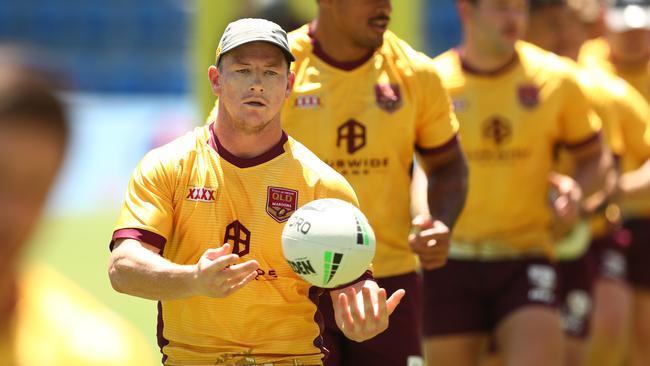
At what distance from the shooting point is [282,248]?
4980mm

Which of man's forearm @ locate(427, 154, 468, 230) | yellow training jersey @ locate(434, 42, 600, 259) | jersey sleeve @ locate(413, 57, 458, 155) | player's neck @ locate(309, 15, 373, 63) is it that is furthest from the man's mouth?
yellow training jersey @ locate(434, 42, 600, 259)

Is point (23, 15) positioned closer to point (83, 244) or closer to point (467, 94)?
point (83, 244)

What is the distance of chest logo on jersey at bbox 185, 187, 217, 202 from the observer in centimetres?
512

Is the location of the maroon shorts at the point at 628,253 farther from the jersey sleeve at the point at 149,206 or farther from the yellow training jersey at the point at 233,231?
the jersey sleeve at the point at 149,206

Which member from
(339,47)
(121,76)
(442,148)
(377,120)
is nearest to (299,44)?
(339,47)

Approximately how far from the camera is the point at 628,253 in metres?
11.0

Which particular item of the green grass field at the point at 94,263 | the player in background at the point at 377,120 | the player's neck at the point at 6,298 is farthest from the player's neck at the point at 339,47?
the player's neck at the point at 6,298

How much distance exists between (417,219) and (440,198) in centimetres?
37

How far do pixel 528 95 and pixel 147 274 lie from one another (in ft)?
12.9

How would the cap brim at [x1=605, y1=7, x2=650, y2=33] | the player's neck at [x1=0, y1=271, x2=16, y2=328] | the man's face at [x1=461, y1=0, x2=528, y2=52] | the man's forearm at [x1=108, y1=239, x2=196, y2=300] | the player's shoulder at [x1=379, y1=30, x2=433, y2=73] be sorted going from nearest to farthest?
the player's neck at [x1=0, y1=271, x2=16, y2=328]
the man's forearm at [x1=108, y1=239, x2=196, y2=300]
the player's shoulder at [x1=379, y1=30, x2=433, y2=73]
the man's face at [x1=461, y1=0, x2=528, y2=52]
the cap brim at [x1=605, y1=7, x2=650, y2=33]

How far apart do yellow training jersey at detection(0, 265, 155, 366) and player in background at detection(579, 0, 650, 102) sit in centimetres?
876

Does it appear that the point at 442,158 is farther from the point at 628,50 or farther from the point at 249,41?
the point at 628,50

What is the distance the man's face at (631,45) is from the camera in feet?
36.4

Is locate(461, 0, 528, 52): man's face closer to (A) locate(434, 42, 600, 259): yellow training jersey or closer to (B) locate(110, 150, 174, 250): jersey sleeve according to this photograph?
(A) locate(434, 42, 600, 259): yellow training jersey
